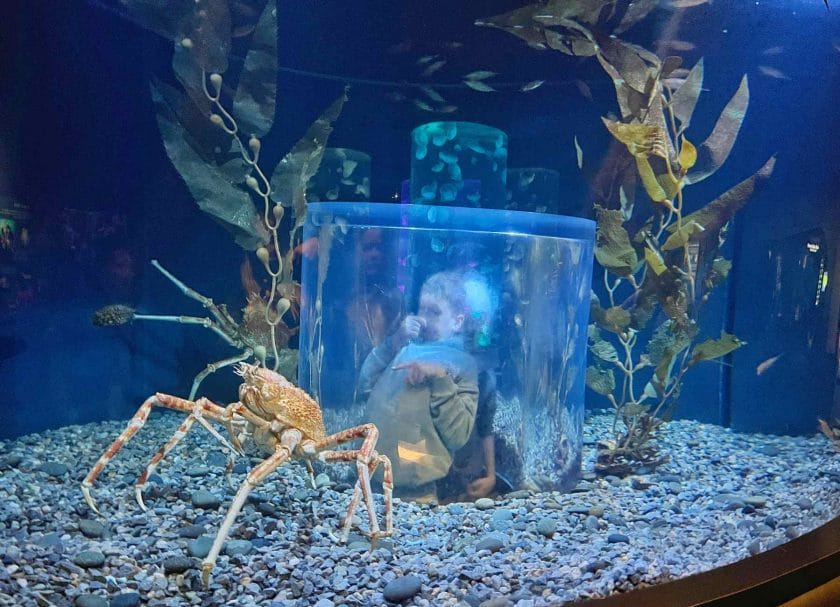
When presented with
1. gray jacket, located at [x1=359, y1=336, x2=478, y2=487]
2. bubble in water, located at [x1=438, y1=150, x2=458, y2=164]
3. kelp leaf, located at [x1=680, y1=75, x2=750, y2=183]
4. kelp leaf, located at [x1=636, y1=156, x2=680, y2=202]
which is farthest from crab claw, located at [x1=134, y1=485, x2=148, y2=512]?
kelp leaf, located at [x1=680, y1=75, x2=750, y2=183]

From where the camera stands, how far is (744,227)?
357 cm

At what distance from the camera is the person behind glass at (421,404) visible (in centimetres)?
264

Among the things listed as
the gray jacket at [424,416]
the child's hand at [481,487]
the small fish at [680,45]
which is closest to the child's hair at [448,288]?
the gray jacket at [424,416]

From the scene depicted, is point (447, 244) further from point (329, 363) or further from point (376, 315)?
point (329, 363)

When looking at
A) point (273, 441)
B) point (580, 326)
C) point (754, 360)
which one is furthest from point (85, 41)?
point (754, 360)

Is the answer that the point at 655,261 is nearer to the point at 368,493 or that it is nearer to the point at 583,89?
the point at 583,89

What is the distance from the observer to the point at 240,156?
3.60 metres

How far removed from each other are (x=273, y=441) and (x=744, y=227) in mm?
Answer: 2966

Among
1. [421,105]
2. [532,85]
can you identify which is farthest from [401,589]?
[532,85]

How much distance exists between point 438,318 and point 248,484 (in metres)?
1.04

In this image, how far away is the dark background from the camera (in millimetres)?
2830

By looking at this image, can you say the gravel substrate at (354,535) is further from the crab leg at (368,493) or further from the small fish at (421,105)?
the small fish at (421,105)

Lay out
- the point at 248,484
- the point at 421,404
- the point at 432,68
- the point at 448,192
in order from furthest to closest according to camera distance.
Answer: the point at 432,68 → the point at 448,192 → the point at 421,404 → the point at 248,484

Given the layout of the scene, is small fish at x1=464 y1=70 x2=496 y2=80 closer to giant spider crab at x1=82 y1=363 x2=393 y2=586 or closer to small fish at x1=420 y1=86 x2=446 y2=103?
small fish at x1=420 y1=86 x2=446 y2=103
